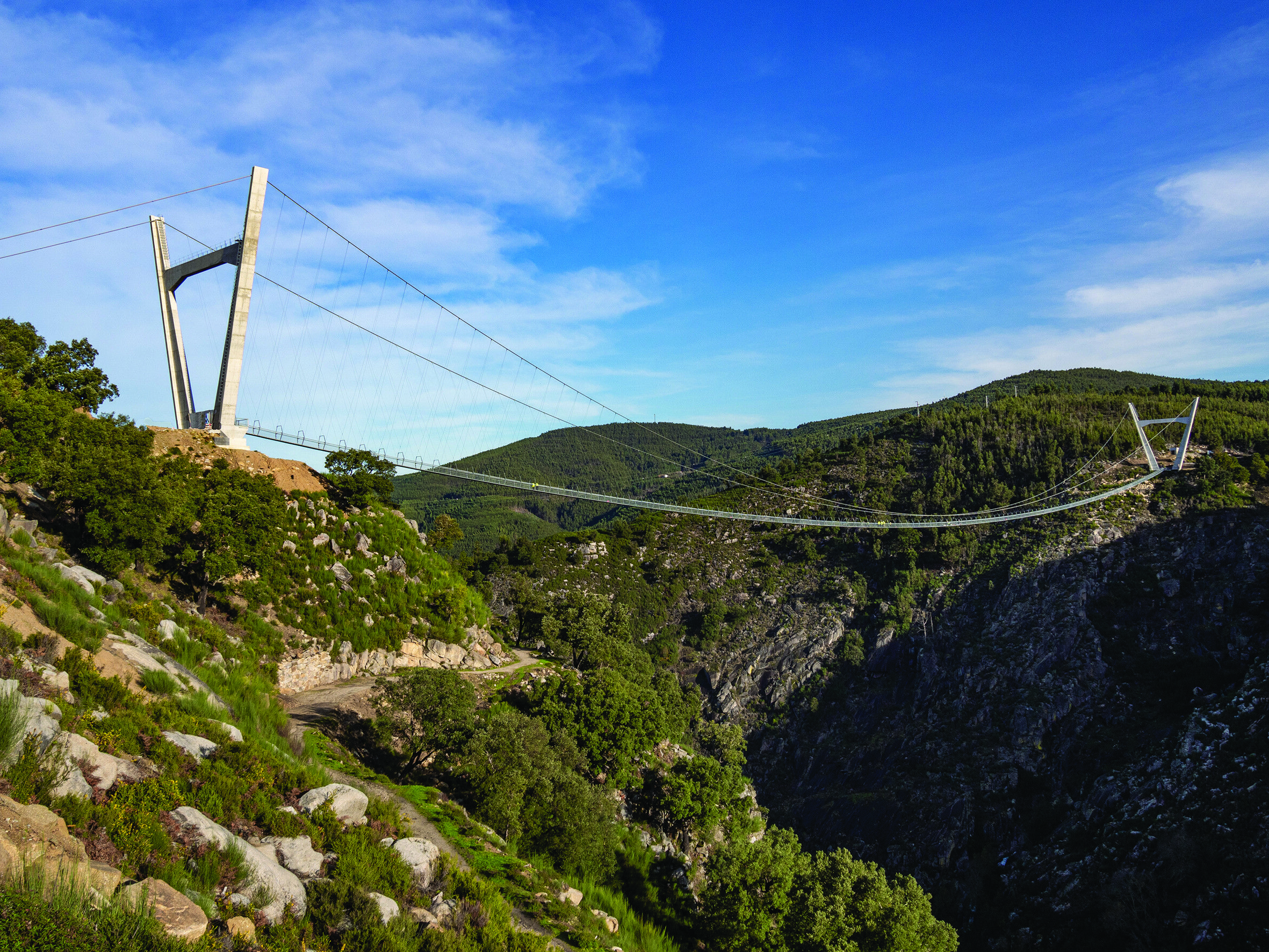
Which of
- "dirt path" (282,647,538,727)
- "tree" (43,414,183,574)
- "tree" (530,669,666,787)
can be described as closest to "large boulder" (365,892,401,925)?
"dirt path" (282,647,538,727)

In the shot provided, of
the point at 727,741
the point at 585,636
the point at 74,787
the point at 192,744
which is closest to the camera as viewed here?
the point at 74,787

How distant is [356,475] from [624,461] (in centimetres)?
13550

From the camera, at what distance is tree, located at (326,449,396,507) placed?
32.5 metres

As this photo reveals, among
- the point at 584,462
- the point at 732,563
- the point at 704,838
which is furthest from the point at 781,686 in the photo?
the point at 584,462

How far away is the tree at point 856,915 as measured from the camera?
59.3ft

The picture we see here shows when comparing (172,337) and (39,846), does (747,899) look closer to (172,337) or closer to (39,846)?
(39,846)

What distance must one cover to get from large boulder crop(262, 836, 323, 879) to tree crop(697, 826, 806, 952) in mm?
13002

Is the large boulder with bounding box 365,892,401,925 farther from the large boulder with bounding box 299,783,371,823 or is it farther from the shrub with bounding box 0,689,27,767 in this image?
the shrub with bounding box 0,689,27,767

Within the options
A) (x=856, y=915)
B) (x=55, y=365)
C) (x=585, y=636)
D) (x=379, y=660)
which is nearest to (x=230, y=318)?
(x=55, y=365)

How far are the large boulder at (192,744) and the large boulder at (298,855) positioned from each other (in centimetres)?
178

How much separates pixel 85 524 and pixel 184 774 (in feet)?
45.5

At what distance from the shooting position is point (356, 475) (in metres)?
32.7

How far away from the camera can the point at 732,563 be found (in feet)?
216

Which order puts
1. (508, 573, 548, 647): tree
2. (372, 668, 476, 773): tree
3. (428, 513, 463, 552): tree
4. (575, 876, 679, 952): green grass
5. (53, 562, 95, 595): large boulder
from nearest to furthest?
(53, 562, 95, 595): large boulder → (575, 876, 679, 952): green grass → (372, 668, 476, 773): tree → (428, 513, 463, 552): tree → (508, 573, 548, 647): tree
